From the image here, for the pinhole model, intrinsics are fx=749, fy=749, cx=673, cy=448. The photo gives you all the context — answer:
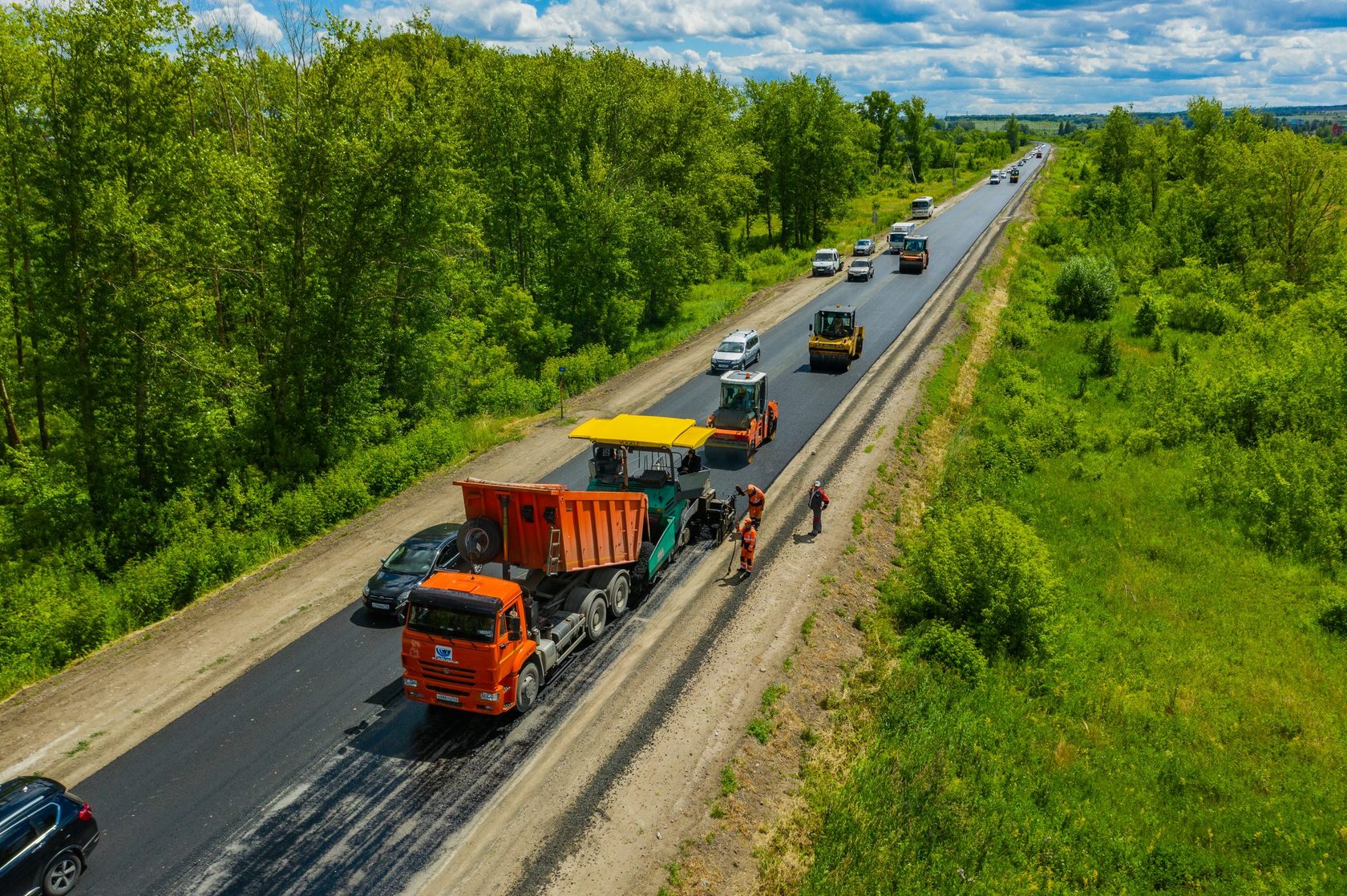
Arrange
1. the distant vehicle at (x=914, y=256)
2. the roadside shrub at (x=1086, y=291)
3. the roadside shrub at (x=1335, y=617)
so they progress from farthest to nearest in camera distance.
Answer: the distant vehicle at (x=914, y=256) < the roadside shrub at (x=1086, y=291) < the roadside shrub at (x=1335, y=617)

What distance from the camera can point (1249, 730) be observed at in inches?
586

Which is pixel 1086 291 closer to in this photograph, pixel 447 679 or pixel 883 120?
pixel 447 679

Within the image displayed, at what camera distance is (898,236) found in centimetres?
6769

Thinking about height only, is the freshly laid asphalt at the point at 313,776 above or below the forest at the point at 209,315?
below

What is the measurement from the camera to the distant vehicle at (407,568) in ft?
57.0

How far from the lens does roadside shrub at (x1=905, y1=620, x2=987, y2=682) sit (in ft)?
52.7

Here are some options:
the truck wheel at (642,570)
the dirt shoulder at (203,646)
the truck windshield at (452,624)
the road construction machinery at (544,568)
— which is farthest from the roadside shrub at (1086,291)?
the truck windshield at (452,624)

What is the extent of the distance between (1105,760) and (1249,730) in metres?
3.41

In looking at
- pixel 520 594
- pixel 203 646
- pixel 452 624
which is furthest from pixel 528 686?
pixel 203 646

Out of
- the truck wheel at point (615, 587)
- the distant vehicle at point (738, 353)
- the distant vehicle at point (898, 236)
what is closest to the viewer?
the truck wheel at point (615, 587)

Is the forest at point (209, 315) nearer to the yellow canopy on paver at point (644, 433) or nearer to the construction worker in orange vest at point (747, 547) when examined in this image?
the yellow canopy on paver at point (644, 433)

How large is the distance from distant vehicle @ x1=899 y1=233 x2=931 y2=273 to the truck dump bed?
4726cm

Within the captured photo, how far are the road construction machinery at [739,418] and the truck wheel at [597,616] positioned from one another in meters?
10.3

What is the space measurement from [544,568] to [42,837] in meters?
8.32
